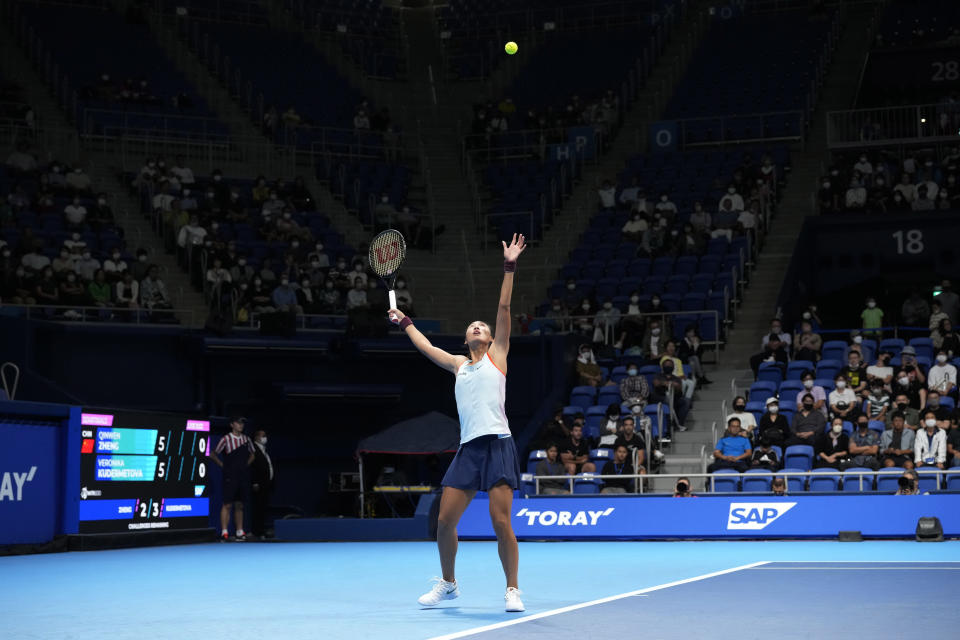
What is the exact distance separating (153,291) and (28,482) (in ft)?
29.1

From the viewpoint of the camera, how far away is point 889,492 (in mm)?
20078

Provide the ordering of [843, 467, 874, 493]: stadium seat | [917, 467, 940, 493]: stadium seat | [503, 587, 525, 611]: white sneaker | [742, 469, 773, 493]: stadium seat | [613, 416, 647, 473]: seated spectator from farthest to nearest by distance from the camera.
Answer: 1. [613, 416, 647, 473]: seated spectator
2. [742, 469, 773, 493]: stadium seat
3. [843, 467, 874, 493]: stadium seat
4. [917, 467, 940, 493]: stadium seat
5. [503, 587, 525, 611]: white sneaker

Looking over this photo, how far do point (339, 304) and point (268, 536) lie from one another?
630 cm

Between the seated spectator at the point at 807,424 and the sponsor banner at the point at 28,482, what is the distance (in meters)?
12.0

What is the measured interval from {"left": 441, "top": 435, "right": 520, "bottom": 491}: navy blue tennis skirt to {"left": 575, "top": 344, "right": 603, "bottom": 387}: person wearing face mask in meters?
18.3

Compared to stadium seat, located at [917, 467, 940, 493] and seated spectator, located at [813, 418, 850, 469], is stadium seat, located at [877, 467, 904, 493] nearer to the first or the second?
stadium seat, located at [917, 467, 940, 493]

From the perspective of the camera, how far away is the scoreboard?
2034cm

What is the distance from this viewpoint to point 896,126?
34.4 metres

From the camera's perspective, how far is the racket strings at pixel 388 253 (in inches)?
445

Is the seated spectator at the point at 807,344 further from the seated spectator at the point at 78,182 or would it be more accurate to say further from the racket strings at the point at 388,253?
the racket strings at the point at 388,253

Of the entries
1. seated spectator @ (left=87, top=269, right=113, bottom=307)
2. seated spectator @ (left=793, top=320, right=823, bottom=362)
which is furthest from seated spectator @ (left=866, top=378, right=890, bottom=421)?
seated spectator @ (left=87, top=269, right=113, bottom=307)

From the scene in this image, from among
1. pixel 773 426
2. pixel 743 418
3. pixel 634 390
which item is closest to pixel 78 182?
pixel 634 390

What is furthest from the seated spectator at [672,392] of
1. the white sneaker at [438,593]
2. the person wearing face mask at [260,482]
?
the white sneaker at [438,593]

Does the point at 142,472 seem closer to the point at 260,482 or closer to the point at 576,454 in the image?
the point at 260,482
